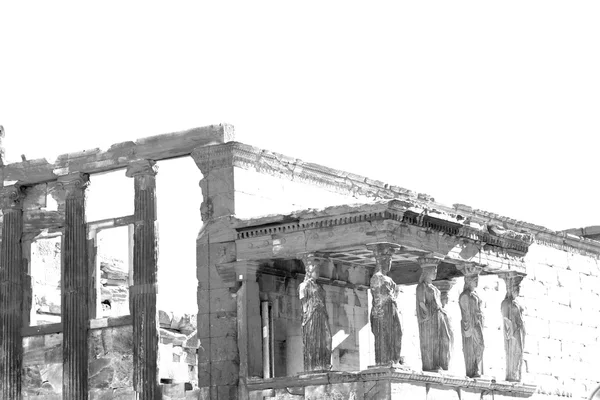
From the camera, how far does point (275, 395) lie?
20.2 metres

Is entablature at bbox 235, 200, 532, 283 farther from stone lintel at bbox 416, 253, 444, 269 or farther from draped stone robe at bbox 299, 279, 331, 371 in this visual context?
draped stone robe at bbox 299, 279, 331, 371

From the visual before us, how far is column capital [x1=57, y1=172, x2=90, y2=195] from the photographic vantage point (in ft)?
72.4

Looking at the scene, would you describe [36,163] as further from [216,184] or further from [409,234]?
[409,234]

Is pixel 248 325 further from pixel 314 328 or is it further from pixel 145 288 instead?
pixel 145 288

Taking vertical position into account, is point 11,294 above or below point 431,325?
above

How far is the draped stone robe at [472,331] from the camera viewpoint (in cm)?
2180

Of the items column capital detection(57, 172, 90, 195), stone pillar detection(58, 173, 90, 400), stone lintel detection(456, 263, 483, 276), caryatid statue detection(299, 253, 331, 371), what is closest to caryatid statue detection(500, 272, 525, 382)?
stone lintel detection(456, 263, 483, 276)

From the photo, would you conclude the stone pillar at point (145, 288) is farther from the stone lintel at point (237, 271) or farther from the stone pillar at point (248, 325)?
the stone pillar at point (248, 325)

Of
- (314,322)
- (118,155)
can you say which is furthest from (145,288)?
(314,322)

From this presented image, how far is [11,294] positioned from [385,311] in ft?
18.7

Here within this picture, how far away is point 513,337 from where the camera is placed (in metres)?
22.5

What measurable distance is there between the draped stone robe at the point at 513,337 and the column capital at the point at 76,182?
611cm

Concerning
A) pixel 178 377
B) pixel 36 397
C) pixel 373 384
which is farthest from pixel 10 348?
pixel 373 384

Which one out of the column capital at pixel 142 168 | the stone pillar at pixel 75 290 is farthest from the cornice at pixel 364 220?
the stone pillar at pixel 75 290
